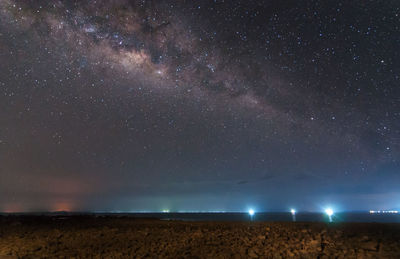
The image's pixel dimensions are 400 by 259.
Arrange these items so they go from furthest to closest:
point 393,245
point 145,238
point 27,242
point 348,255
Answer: point 145,238
point 27,242
point 393,245
point 348,255

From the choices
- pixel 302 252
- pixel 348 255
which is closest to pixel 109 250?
pixel 302 252

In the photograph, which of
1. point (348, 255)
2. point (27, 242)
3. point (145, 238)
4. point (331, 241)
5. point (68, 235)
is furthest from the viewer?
point (68, 235)

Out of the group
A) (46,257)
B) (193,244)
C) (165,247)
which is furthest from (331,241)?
(46,257)

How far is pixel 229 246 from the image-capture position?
11.0 metres

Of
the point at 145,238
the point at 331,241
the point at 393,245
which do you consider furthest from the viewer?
the point at 145,238

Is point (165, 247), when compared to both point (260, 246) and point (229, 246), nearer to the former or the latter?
point (229, 246)

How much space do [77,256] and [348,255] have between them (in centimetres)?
994

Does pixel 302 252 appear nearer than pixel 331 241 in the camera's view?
Yes

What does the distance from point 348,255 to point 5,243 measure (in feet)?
46.9

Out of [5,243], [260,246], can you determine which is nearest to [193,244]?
[260,246]

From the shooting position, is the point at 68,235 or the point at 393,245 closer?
the point at 393,245

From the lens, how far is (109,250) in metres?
10.7

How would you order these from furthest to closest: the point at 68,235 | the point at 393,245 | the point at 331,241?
the point at 68,235 < the point at 331,241 < the point at 393,245

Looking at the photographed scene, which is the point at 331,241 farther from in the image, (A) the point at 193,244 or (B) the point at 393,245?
(A) the point at 193,244
